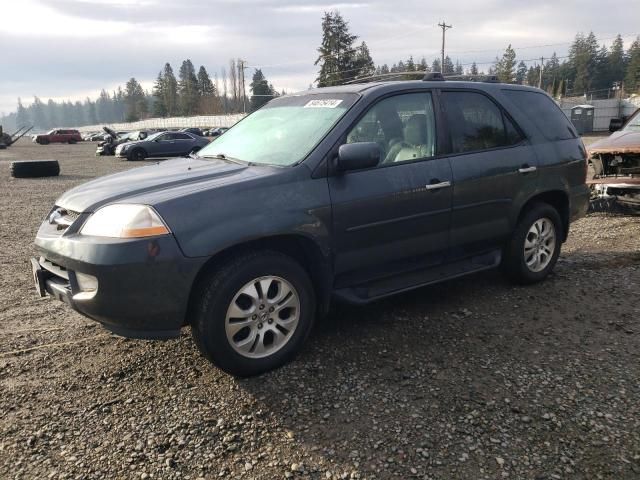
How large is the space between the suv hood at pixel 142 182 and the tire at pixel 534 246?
263 cm

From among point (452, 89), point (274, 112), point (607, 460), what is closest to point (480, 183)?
point (452, 89)

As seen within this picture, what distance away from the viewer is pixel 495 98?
14.9 ft

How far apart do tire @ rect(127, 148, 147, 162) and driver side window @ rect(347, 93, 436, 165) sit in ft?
76.1

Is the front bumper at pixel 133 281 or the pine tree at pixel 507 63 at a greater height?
the pine tree at pixel 507 63

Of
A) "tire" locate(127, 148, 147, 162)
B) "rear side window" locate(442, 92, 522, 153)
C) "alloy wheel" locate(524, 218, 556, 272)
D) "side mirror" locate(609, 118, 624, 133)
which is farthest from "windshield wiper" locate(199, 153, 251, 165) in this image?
"tire" locate(127, 148, 147, 162)

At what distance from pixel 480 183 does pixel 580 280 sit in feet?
5.54

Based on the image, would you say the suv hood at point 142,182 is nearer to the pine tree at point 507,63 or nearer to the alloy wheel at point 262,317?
the alloy wheel at point 262,317

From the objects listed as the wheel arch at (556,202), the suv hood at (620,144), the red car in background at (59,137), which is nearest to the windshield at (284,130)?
the wheel arch at (556,202)

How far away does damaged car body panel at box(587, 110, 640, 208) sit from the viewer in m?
7.25

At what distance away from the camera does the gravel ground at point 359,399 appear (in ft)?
8.07

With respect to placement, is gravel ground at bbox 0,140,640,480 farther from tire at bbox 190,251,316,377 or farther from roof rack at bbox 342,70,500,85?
roof rack at bbox 342,70,500,85

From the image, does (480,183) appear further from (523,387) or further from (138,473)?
(138,473)

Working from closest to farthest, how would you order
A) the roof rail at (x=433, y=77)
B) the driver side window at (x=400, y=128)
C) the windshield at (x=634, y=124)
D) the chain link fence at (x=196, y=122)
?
1. the driver side window at (x=400, y=128)
2. the roof rail at (x=433, y=77)
3. the windshield at (x=634, y=124)
4. the chain link fence at (x=196, y=122)

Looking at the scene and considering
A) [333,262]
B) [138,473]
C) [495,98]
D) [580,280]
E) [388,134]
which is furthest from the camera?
[580,280]
